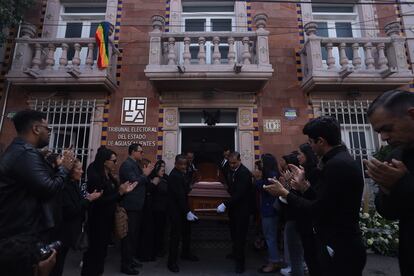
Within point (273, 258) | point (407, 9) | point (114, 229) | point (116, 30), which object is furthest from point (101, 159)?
point (407, 9)

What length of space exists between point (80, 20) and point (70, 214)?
7.29 meters

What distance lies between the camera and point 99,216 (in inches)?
161

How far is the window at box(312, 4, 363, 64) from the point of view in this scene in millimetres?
8586

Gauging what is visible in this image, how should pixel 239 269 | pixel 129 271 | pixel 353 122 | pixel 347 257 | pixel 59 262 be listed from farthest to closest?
pixel 353 122 < pixel 239 269 < pixel 129 271 < pixel 59 262 < pixel 347 257

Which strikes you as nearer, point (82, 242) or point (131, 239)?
point (82, 242)

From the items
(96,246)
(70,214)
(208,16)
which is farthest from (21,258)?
(208,16)

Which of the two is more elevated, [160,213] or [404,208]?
[404,208]

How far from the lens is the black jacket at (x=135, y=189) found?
16.1 feet

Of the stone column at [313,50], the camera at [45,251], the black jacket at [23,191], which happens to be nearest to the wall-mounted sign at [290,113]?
the stone column at [313,50]

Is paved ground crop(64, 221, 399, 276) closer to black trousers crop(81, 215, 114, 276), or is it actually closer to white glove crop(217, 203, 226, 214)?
black trousers crop(81, 215, 114, 276)

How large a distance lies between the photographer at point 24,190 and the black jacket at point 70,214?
1.30 metres

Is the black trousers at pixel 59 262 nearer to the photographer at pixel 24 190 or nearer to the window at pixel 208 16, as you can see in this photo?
the photographer at pixel 24 190

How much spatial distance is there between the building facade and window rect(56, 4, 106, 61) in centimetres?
67

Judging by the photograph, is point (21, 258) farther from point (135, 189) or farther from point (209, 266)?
point (209, 266)
